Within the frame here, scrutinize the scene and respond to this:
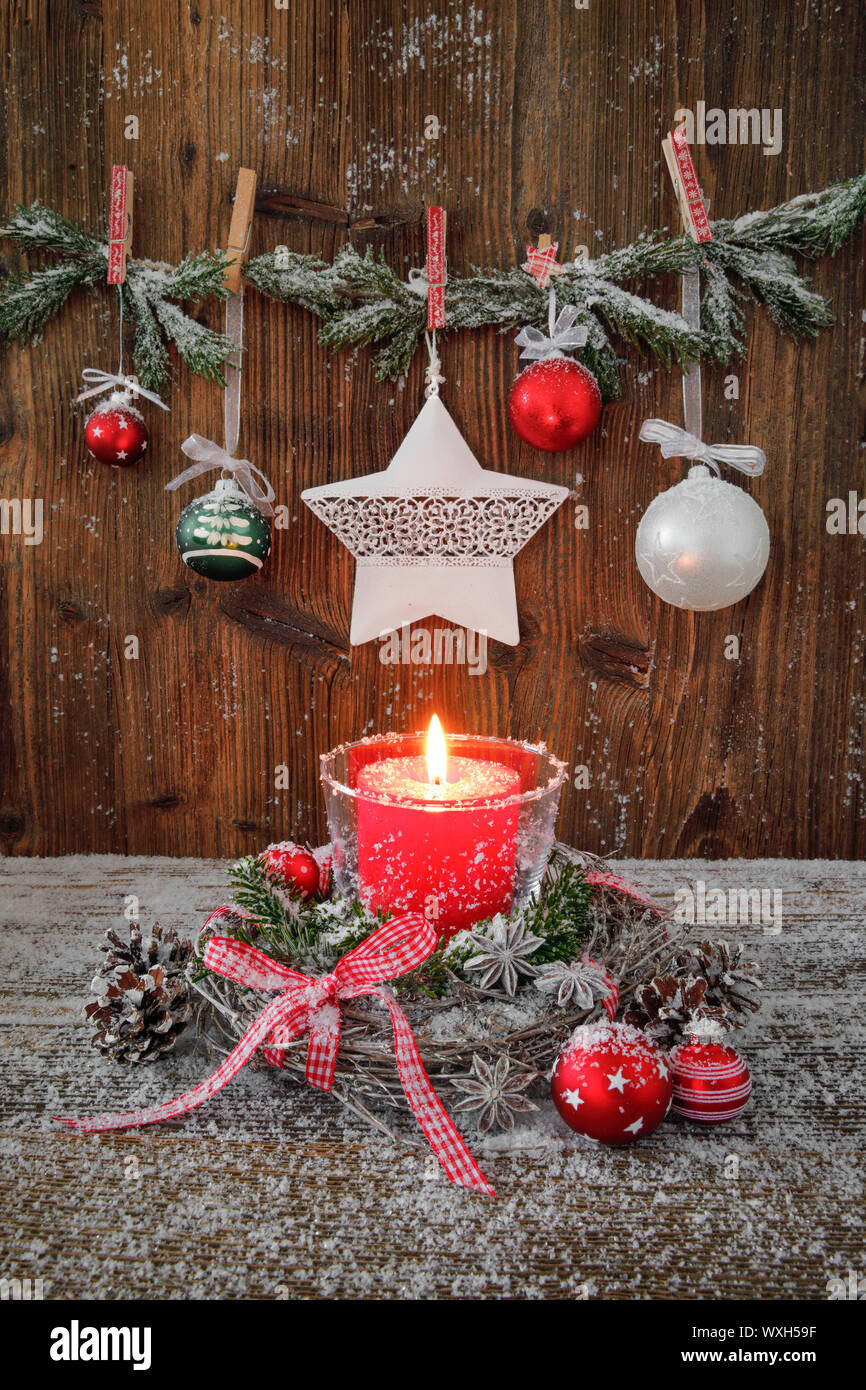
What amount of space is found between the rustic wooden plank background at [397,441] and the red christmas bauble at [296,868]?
329mm

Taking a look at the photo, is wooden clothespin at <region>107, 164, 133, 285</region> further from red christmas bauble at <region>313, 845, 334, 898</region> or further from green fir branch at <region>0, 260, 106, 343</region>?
red christmas bauble at <region>313, 845, 334, 898</region>

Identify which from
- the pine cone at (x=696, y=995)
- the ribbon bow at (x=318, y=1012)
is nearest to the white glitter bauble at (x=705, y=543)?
the pine cone at (x=696, y=995)

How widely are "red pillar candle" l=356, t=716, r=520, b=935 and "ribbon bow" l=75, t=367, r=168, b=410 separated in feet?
2.08

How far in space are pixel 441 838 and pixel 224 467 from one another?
63 centimetres

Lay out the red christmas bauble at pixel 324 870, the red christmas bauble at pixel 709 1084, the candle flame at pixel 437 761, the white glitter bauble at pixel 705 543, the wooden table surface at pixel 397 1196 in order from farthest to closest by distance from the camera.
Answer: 1. the white glitter bauble at pixel 705 543
2. the red christmas bauble at pixel 324 870
3. the candle flame at pixel 437 761
4. the red christmas bauble at pixel 709 1084
5. the wooden table surface at pixel 397 1196

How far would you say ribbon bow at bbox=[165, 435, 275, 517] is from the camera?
1.08m

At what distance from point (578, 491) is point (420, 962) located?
71 centimetres

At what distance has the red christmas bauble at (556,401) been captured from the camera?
3.34 feet

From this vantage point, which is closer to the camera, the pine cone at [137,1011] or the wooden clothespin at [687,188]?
the pine cone at [137,1011]

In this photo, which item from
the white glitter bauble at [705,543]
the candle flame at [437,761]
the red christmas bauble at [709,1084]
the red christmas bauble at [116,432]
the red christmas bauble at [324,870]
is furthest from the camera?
the red christmas bauble at [116,432]

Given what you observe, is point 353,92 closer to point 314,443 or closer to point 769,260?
point 314,443

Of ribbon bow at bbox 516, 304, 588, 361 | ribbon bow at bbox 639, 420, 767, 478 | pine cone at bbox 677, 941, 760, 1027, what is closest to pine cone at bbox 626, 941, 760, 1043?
pine cone at bbox 677, 941, 760, 1027

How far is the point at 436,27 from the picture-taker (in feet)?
3.55

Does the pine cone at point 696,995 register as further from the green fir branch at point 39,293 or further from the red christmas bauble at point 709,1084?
the green fir branch at point 39,293
